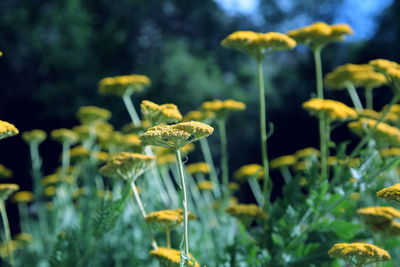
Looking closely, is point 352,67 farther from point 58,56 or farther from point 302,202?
point 58,56

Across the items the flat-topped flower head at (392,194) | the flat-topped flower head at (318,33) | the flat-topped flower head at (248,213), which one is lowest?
the flat-topped flower head at (248,213)

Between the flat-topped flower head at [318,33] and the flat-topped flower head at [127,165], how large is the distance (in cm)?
122

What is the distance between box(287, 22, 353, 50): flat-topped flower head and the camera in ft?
8.23

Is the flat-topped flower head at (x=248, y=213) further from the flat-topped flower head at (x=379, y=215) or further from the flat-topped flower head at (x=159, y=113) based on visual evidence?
the flat-topped flower head at (x=159, y=113)

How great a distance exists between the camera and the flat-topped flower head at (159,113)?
6.26 feet

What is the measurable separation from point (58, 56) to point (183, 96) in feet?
12.0

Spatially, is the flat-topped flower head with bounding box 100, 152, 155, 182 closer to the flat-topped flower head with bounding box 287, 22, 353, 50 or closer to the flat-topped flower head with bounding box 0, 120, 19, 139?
the flat-topped flower head with bounding box 0, 120, 19, 139

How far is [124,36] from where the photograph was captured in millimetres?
13539

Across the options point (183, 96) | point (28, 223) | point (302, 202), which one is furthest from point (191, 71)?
point (302, 202)

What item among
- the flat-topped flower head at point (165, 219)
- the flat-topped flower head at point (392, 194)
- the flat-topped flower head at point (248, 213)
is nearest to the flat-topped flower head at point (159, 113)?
the flat-topped flower head at point (165, 219)

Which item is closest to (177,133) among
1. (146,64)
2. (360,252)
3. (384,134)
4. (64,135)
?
(360,252)

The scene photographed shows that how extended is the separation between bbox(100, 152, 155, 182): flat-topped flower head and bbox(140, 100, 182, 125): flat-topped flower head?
195mm

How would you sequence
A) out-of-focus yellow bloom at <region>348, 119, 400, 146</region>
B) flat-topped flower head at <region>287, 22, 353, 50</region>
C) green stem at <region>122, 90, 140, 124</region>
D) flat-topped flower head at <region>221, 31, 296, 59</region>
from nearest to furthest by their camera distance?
1. flat-topped flower head at <region>221, 31, 296, 59</region>
2. flat-topped flower head at <region>287, 22, 353, 50</region>
3. out-of-focus yellow bloom at <region>348, 119, 400, 146</region>
4. green stem at <region>122, 90, 140, 124</region>

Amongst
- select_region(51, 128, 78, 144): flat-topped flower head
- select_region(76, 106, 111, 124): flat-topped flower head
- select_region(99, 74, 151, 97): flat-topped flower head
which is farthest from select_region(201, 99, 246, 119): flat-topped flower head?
select_region(51, 128, 78, 144): flat-topped flower head
